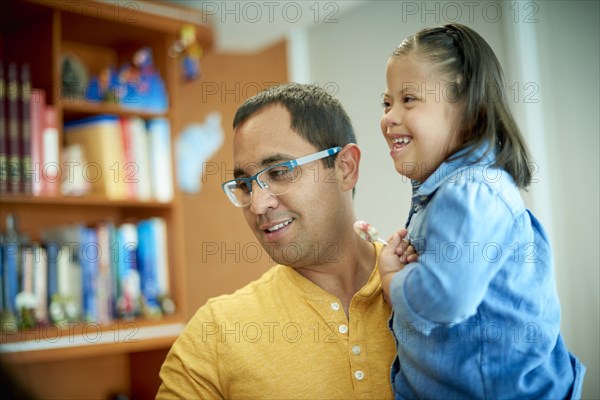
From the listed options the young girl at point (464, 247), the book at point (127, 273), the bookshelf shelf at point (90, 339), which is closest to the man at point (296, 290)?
the young girl at point (464, 247)

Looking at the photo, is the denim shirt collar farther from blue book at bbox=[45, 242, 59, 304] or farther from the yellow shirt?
blue book at bbox=[45, 242, 59, 304]

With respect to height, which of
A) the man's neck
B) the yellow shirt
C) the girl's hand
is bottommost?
the yellow shirt

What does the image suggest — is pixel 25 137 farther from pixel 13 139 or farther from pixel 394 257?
pixel 394 257

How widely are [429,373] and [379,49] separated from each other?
2.18 m

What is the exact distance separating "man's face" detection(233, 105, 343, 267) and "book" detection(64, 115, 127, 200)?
1.40 metres

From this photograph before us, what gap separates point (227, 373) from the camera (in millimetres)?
1414

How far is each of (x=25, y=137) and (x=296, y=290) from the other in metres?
1.61

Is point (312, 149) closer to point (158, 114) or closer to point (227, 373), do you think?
point (227, 373)

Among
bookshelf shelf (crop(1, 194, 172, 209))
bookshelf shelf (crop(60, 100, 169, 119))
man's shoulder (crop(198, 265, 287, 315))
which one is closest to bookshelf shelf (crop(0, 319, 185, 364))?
bookshelf shelf (crop(1, 194, 172, 209))

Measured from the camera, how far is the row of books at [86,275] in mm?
2494

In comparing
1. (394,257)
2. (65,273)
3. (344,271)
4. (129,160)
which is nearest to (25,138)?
(129,160)

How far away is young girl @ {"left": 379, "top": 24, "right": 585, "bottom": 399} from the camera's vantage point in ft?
3.51

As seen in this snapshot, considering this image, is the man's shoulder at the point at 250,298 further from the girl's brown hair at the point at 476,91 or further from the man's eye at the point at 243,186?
the girl's brown hair at the point at 476,91

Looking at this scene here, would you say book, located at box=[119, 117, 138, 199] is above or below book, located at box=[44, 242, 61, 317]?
above
